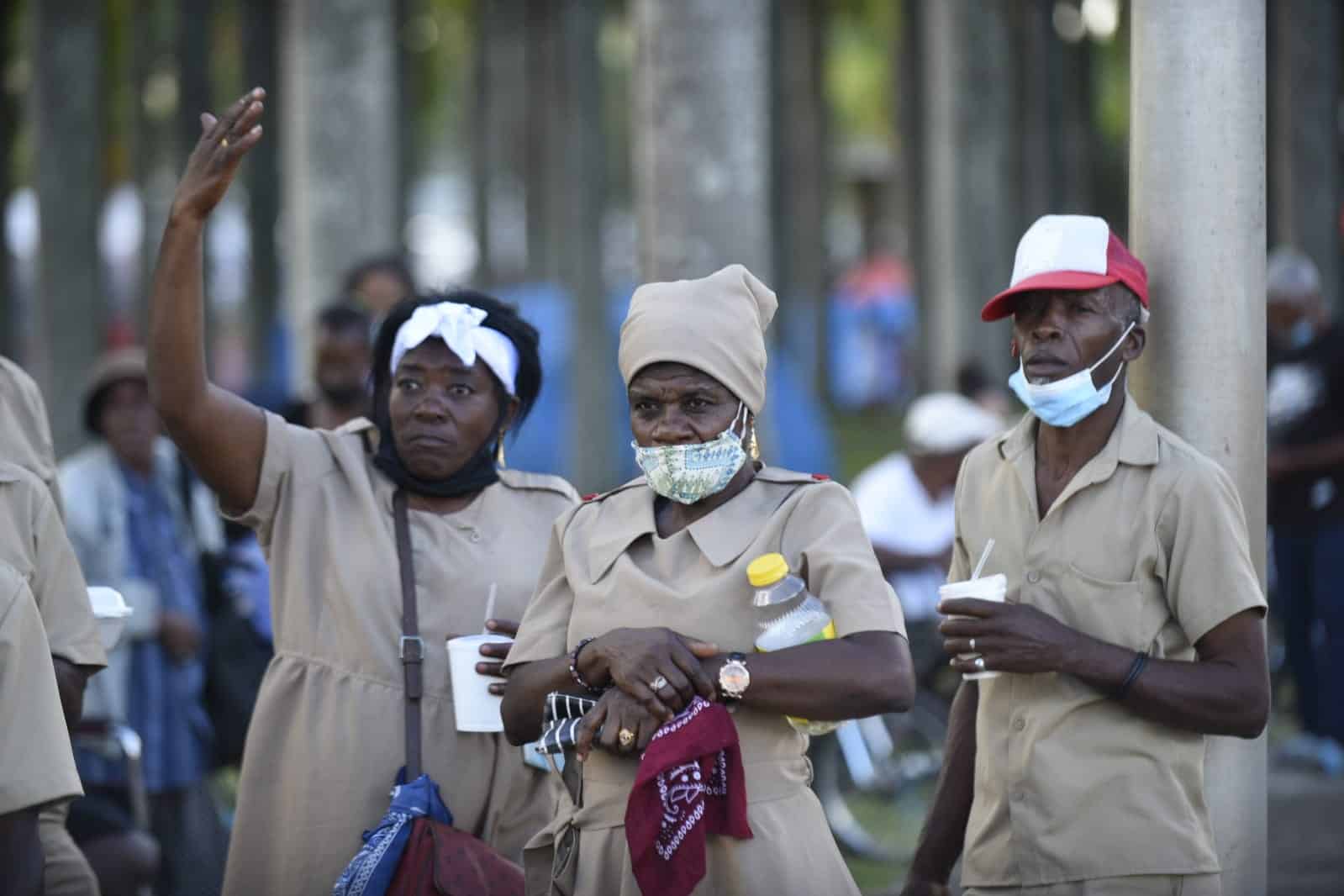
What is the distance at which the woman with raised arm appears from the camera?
4.27 metres

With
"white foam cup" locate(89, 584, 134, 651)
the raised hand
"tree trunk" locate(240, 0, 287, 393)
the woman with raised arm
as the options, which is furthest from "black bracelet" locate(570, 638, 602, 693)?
"tree trunk" locate(240, 0, 287, 393)

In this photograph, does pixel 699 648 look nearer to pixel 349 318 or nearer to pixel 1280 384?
pixel 349 318

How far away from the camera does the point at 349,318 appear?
7.33 meters

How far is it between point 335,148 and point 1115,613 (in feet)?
24.9

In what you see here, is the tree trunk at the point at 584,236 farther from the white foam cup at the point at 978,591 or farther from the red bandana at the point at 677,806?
the red bandana at the point at 677,806

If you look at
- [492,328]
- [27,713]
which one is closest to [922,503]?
[492,328]

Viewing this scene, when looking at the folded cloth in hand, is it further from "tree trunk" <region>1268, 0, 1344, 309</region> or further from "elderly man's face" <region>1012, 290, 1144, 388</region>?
"tree trunk" <region>1268, 0, 1344, 309</region>

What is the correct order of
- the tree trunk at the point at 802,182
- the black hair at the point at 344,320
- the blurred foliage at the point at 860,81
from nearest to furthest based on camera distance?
the black hair at the point at 344,320 → the tree trunk at the point at 802,182 → the blurred foliage at the point at 860,81

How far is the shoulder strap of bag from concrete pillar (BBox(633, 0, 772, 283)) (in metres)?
3.70

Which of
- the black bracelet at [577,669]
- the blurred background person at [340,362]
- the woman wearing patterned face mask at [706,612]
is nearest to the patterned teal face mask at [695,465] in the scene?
the woman wearing patterned face mask at [706,612]

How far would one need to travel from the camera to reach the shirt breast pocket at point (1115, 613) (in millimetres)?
3934

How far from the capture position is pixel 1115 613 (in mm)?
3947

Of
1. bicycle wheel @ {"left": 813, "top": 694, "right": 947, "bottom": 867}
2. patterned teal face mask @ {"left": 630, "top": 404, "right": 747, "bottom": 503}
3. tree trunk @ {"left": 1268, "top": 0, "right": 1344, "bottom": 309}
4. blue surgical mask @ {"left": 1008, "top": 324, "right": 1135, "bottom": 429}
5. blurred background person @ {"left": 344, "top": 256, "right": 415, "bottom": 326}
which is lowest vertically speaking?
bicycle wheel @ {"left": 813, "top": 694, "right": 947, "bottom": 867}

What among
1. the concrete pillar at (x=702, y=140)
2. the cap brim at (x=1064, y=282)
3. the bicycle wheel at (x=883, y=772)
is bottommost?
the bicycle wheel at (x=883, y=772)
